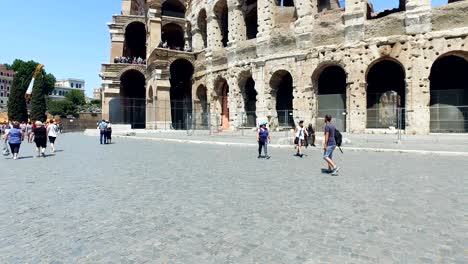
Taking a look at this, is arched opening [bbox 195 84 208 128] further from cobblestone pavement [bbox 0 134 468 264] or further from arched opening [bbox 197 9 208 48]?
cobblestone pavement [bbox 0 134 468 264]

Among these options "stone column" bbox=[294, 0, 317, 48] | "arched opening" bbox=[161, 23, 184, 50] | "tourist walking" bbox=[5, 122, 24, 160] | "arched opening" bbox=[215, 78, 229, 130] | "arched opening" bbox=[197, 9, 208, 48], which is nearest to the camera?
"tourist walking" bbox=[5, 122, 24, 160]

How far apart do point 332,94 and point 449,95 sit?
6403 millimetres

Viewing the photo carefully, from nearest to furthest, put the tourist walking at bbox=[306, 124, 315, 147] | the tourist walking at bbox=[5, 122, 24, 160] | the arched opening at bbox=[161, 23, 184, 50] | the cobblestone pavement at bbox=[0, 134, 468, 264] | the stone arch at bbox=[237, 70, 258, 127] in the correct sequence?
the cobblestone pavement at bbox=[0, 134, 468, 264], the tourist walking at bbox=[5, 122, 24, 160], the tourist walking at bbox=[306, 124, 315, 147], the stone arch at bbox=[237, 70, 258, 127], the arched opening at bbox=[161, 23, 184, 50]

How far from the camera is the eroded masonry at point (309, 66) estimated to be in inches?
680

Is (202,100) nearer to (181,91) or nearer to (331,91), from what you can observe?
(181,91)

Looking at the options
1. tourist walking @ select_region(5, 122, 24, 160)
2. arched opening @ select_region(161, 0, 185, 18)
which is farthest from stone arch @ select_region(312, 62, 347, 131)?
arched opening @ select_region(161, 0, 185, 18)

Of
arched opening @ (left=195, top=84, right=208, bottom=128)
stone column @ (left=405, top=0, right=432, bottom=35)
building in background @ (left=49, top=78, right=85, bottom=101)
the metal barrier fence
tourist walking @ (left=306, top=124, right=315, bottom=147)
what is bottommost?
tourist walking @ (left=306, top=124, right=315, bottom=147)

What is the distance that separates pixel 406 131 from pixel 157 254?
17538 millimetres

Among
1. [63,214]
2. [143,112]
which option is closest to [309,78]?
[63,214]

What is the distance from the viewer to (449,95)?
17484 millimetres

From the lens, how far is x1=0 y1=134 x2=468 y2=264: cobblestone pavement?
3.20m

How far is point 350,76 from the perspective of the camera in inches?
752

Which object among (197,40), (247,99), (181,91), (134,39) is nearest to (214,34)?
(197,40)

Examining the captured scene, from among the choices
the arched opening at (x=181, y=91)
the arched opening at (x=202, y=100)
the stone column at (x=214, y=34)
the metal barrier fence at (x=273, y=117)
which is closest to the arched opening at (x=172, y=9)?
the arched opening at (x=181, y=91)
